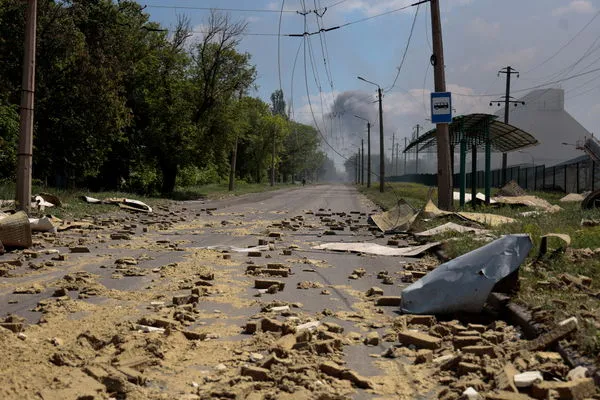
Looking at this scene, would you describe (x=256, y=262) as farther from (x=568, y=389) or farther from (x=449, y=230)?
(x=568, y=389)

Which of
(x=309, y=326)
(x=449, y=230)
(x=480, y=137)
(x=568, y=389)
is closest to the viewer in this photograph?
(x=568, y=389)

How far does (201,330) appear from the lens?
5773 mm

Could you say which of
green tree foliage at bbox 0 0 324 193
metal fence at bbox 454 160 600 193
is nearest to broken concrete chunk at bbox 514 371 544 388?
green tree foliage at bbox 0 0 324 193

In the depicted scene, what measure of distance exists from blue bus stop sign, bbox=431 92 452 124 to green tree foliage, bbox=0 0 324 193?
13.8 meters

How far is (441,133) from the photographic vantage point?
20203 millimetres

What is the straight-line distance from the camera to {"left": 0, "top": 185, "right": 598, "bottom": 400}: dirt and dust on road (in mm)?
4148

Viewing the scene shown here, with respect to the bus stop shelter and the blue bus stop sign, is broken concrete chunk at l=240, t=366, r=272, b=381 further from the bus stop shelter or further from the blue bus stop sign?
the bus stop shelter

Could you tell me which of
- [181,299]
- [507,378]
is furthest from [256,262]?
[507,378]

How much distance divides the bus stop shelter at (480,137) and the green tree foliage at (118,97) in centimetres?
1348

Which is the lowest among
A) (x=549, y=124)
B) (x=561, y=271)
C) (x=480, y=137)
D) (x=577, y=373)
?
(x=577, y=373)

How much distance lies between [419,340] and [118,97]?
2720cm

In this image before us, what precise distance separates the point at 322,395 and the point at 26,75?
47.6 feet

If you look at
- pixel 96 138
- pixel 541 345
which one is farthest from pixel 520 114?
pixel 541 345

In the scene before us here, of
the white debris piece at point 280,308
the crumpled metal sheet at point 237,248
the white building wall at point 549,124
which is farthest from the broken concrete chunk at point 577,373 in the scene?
the white building wall at point 549,124
